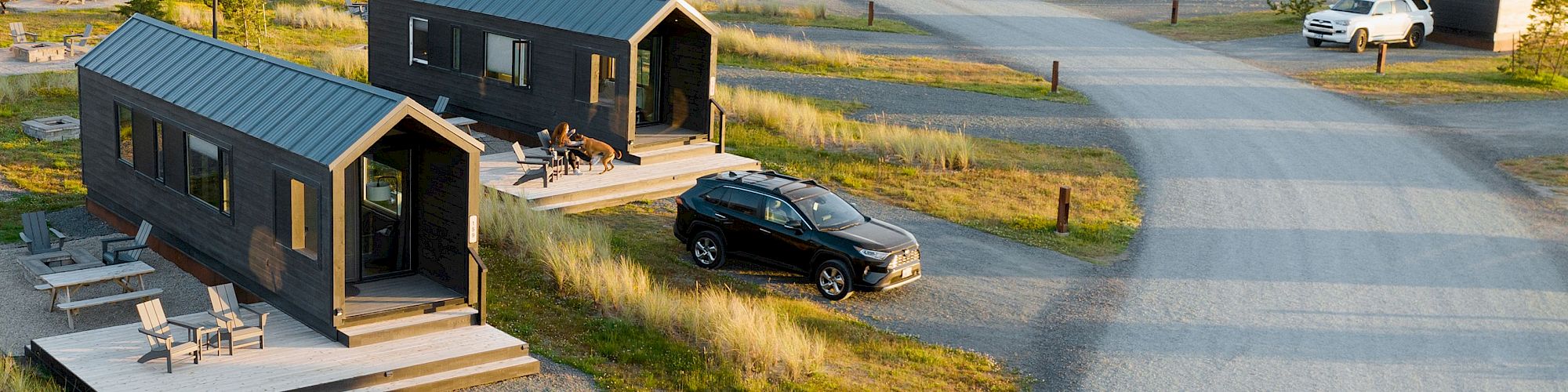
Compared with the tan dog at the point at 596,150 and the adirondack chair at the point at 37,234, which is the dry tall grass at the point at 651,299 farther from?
the adirondack chair at the point at 37,234

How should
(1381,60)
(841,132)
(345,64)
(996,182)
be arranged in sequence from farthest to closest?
(1381,60) → (345,64) → (841,132) → (996,182)

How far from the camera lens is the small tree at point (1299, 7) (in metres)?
43.2

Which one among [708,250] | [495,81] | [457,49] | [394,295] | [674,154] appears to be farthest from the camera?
[457,49]

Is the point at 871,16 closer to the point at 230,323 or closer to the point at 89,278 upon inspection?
the point at 89,278

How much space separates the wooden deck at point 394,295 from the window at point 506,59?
9.21 meters

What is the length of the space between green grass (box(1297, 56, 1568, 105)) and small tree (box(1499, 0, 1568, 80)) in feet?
1.17

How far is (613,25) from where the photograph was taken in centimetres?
2183

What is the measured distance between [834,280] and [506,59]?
31.8ft

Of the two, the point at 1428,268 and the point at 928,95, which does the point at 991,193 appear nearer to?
the point at 1428,268

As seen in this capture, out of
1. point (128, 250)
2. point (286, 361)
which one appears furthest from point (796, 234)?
point (128, 250)

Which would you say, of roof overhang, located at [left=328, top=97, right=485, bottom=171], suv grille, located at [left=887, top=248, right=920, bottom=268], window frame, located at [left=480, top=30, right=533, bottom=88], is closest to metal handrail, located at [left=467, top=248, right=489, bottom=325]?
roof overhang, located at [left=328, top=97, right=485, bottom=171]

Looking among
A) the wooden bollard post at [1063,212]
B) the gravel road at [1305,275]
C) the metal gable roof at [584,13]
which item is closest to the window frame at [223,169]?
the gravel road at [1305,275]

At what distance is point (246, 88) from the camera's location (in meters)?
14.8

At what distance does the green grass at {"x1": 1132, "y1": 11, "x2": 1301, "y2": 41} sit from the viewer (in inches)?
1657
